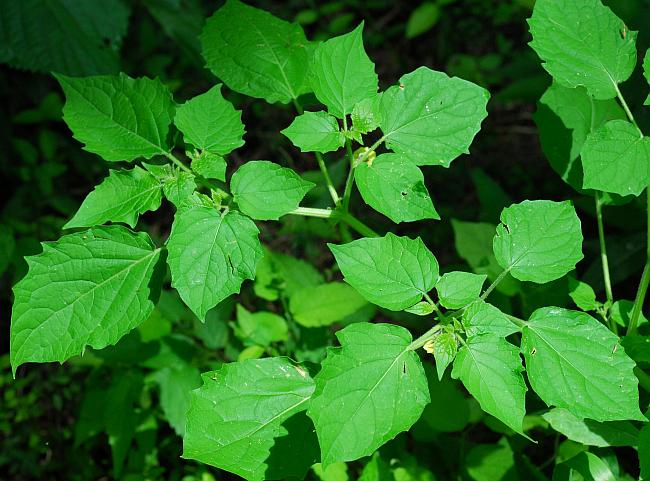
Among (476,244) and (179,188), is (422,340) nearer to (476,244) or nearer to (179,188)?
(179,188)

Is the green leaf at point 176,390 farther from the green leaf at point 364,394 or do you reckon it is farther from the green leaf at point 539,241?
the green leaf at point 539,241

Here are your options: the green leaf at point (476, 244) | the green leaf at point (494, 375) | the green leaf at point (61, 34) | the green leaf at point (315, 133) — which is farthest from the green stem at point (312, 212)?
the green leaf at point (61, 34)

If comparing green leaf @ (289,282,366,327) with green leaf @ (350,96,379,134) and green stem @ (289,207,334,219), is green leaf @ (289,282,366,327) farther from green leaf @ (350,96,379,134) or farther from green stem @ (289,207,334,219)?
green leaf @ (350,96,379,134)

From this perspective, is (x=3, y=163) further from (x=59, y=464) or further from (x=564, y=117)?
(x=564, y=117)

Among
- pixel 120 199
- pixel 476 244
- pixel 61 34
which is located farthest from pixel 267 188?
pixel 61 34

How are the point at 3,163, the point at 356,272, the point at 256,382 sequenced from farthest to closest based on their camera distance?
the point at 3,163 < the point at 256,382 < the point at 356,272

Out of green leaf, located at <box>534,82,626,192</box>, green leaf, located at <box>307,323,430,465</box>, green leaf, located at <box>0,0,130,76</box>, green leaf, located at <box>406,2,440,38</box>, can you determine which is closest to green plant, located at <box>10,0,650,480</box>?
green leaf, located at <box>307,323,430,465</box>

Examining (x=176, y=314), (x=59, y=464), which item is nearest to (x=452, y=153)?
(x=176, y=314)
